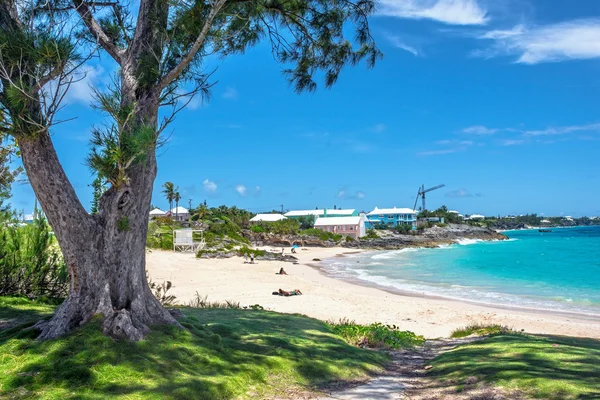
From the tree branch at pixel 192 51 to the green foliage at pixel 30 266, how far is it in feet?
18.4

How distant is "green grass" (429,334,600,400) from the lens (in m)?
4.55

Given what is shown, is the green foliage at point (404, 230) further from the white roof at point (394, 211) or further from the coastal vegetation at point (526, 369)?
the coastal vegetation at point (526, 369)

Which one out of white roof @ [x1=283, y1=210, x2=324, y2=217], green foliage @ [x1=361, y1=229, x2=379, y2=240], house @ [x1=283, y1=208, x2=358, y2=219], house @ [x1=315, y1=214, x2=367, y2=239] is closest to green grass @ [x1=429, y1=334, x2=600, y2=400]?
green foliage @ [x1=361, y1=229, x2=379, y2=240]

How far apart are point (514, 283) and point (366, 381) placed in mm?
25423

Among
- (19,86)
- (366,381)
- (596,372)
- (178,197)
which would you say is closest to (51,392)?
(19,86)

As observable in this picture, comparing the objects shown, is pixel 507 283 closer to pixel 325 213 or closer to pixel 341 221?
pixel 341 221

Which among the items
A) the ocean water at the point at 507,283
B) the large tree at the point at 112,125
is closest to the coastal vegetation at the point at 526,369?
the large tree at the point at 112,125

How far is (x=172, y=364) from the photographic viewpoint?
4957mm

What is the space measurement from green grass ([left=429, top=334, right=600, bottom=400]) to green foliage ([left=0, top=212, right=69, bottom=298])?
25.0 feet

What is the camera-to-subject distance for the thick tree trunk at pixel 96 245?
5.26 m

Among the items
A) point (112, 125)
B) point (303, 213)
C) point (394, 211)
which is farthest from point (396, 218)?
point (112, 125)

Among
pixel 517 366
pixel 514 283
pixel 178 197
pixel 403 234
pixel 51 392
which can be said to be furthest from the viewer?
pixel 403 234

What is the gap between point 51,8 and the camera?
5.99 m

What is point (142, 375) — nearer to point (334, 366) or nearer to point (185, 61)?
point (334, 366)
